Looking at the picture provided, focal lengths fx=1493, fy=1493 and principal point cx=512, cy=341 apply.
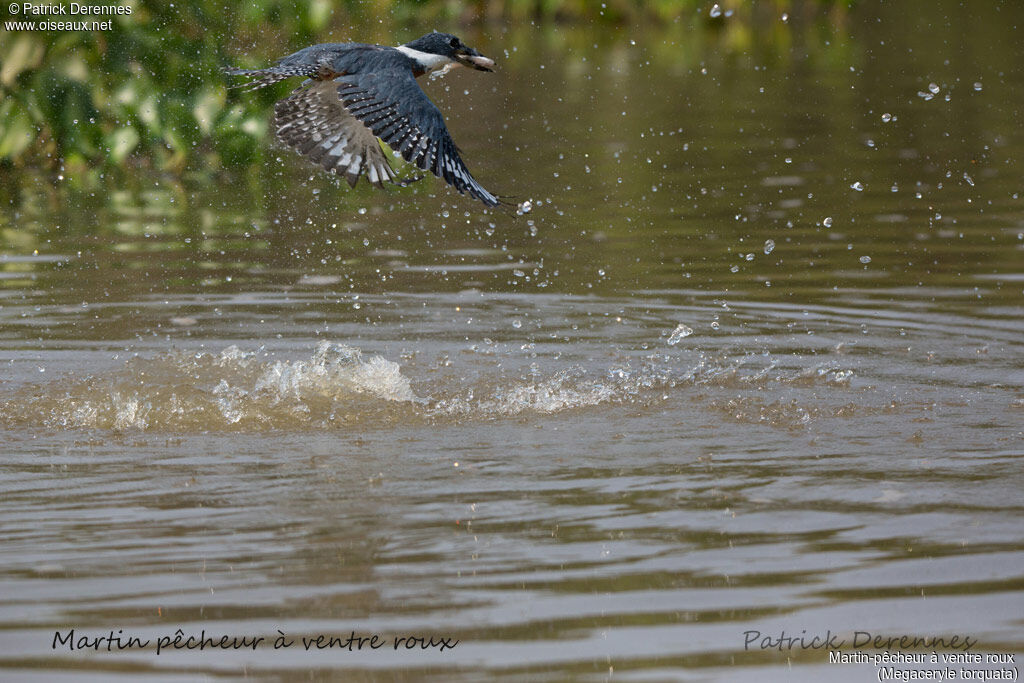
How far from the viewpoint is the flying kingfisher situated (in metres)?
5.70

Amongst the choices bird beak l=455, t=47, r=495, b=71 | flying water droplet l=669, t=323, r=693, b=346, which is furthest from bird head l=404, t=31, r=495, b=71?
flying water droplet l=669, t=323, r=693, b=346

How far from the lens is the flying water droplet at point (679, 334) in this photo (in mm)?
6910

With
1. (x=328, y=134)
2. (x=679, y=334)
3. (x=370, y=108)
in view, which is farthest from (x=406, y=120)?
(x=679, y=334)

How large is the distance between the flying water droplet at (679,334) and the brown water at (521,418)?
3.0 inches

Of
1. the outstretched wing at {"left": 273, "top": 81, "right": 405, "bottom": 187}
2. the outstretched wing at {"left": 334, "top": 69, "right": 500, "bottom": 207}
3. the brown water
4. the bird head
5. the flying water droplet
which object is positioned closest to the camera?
the brown water

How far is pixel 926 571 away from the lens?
4004mm

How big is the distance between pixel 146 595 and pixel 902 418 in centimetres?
300

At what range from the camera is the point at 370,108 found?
5789mm

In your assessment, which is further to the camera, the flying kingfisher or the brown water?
the flying kingfisher

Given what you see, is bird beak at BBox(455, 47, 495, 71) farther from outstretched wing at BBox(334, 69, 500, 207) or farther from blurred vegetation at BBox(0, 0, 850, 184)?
blurred vegetation at BBox(0, 0, 850, 184)

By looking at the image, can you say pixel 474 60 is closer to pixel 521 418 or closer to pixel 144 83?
pixel 521 418

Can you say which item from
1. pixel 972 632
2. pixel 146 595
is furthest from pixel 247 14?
pixel 972 632

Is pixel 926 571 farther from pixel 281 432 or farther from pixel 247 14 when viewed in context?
pixel 247 14

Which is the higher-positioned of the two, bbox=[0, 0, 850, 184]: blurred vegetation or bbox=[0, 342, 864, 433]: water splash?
bbox=[0, 0, 850, 184]: blurred vegetation
